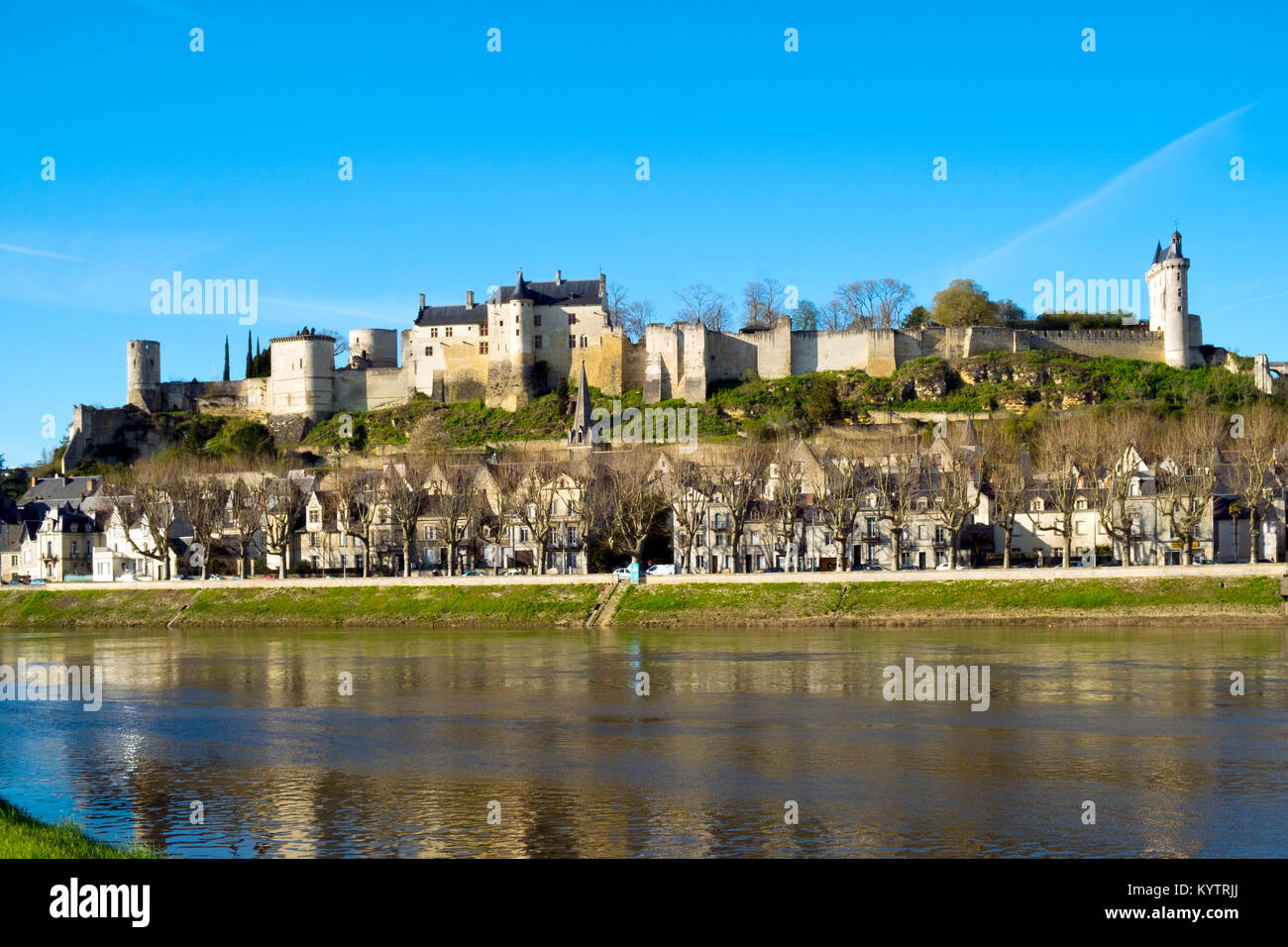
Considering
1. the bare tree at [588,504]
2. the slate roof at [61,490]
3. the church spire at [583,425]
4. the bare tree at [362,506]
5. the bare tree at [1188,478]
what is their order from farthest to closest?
the church spire at [583,425] < the slate roof at [61,490] < the bare tree at [362,506] < the bare tree at [588,504] < the bare tree at [1188,478]

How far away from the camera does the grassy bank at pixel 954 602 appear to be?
1666 inches

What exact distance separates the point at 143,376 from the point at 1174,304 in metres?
80.5

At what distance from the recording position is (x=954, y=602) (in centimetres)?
4484

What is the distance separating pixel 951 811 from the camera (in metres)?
17.5

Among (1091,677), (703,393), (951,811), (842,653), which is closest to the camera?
(951,811)

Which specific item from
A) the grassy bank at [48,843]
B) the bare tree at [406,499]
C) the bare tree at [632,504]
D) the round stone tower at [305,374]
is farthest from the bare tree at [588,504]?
the round stone tower at [305,374]

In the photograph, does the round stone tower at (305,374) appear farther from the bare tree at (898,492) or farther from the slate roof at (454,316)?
the bare tree at (898,492)

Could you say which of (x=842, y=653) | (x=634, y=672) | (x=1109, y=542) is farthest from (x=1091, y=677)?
(x=1109, y=542)

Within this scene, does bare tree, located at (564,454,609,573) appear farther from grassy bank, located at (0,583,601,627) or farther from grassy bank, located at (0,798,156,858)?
grassy bank, located at (0,798,156,858)

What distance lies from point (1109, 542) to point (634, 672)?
32.3 m

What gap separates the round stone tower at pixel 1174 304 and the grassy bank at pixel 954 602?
5642cm

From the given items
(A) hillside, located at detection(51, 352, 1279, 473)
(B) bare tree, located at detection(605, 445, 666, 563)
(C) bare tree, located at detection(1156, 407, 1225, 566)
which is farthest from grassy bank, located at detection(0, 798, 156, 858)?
(A) hillside, located at detection(51, 352, 1279, 473)

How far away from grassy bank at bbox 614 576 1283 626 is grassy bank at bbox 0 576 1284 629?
1.7 inches
